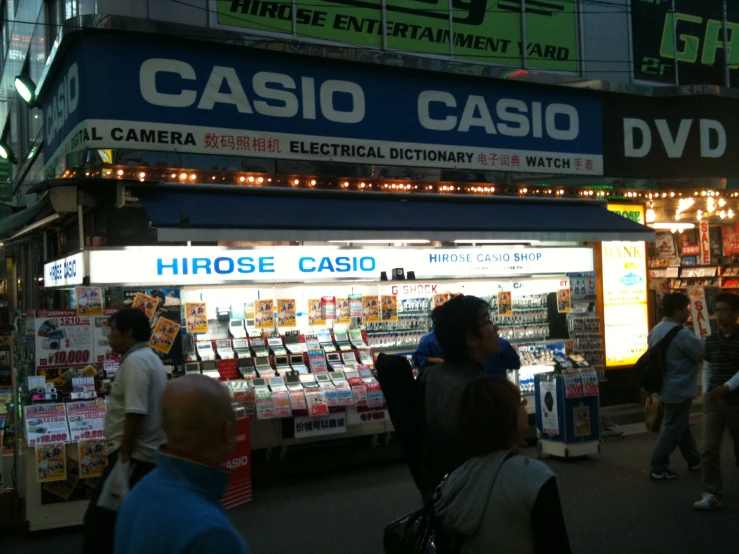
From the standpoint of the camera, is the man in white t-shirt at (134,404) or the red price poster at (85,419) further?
the red price poster at (85,419)

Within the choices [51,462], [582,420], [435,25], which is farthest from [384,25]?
[51,462]

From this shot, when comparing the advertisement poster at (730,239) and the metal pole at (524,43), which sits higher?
the metal pole at (524,43)

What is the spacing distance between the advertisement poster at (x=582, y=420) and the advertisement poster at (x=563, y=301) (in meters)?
2.10

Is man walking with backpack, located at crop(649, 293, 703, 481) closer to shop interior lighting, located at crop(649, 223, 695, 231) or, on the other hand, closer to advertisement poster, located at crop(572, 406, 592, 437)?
advertisement poster, located at crop(572, 406, 592, 437)

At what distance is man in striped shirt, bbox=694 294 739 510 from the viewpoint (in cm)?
700

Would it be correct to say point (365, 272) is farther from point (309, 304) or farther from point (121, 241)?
point (121, 241)

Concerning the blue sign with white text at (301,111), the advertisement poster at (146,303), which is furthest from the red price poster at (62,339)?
the blue sign with white text at (301,111)

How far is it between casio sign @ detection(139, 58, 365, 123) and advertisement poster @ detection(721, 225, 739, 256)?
30.0ft

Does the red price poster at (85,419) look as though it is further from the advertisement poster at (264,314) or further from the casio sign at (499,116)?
the casio sign at (499,116)

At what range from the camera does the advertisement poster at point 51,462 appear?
6.89 metres

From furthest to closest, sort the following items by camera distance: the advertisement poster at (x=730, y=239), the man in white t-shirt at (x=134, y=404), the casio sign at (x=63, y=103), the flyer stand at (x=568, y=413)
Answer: the advertisement poster at (x=730, y=239) → the flyer stand at (x=568, y=413) → the casio sign at (x=63, y=103) → the man in white t-shirt at (x=134, y=404)

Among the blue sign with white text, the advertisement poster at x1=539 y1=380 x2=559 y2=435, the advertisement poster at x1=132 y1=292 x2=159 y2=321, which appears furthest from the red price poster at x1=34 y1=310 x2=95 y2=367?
the advertisement poster at x1=539 y1=380 x2=559 y2=435

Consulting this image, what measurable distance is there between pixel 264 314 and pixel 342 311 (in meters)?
1.02

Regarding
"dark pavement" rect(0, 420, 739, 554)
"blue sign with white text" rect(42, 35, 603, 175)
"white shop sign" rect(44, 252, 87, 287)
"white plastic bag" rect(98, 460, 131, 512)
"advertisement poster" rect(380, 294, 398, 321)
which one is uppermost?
"blue sign with white text" rect(42, 35, 603, 175)
